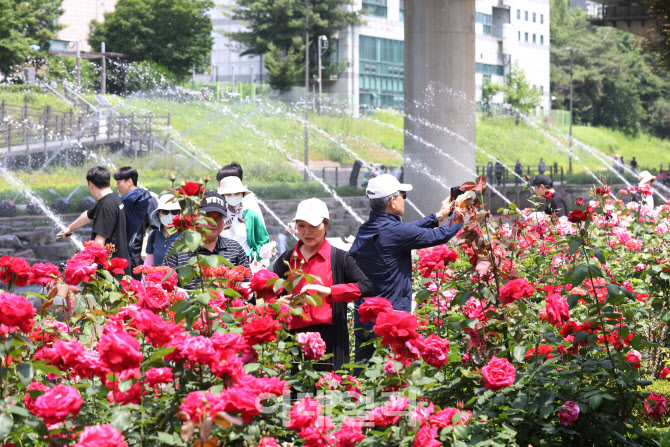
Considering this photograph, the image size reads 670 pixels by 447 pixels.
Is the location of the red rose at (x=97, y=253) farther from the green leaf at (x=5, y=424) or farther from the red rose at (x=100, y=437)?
the red rose at (x=100, y=437)

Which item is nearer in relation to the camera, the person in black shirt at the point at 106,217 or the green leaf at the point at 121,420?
the green leaf at the point at 121,420

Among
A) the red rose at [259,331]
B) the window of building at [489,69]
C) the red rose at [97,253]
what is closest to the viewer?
the red rose at [259,331]

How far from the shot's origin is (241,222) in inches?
240

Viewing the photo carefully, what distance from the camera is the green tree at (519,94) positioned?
59594mm

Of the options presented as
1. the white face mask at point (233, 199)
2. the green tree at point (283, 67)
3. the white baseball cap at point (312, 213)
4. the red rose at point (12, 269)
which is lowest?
the red rose at point (12, 269)

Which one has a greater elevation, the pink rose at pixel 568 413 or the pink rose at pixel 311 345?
the pink rose at pixel 311 345

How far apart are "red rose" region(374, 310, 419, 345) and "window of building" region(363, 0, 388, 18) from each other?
133 feet

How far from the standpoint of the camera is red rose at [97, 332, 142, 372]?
233 cm

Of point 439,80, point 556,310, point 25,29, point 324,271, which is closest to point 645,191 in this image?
point 439,80

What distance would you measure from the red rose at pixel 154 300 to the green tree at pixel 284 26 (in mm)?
34526

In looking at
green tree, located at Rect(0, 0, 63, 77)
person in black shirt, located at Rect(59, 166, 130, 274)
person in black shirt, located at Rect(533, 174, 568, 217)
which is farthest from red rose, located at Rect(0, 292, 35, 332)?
green tree, located at Rect(0, 0, 63, 77)

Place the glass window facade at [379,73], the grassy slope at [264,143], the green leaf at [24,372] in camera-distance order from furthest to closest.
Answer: the glass window facade at [379,73] → the grassy slope at [264,143] → the green leaf at [24,372]

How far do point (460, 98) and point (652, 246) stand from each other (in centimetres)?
403

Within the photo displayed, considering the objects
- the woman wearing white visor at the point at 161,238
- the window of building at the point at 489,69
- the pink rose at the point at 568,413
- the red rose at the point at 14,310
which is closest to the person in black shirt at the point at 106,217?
the woman wearing white visor at the point at 161,238
